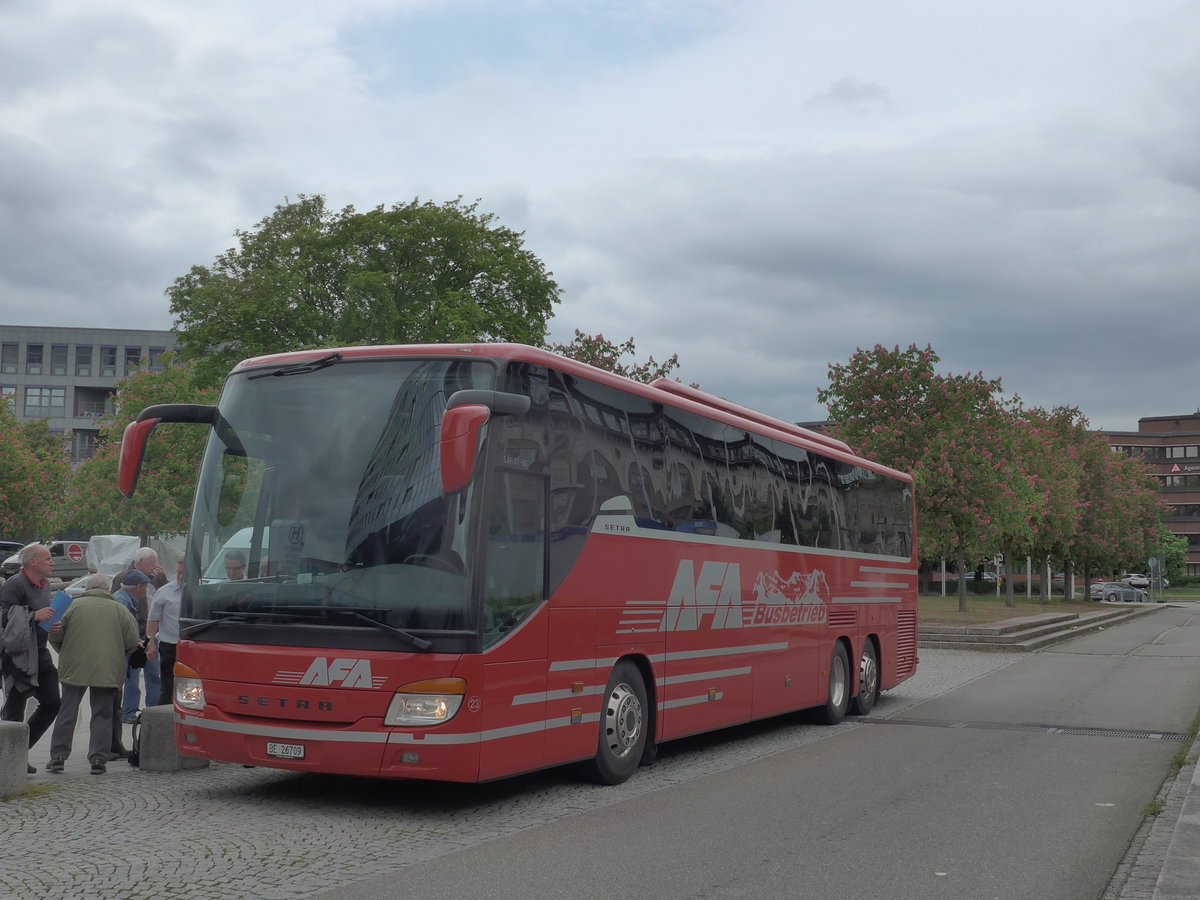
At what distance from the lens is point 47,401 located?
89438 millimetres

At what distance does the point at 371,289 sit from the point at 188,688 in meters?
30.3

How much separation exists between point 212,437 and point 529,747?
11.0ft

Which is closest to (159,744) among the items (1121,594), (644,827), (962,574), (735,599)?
(644,827)

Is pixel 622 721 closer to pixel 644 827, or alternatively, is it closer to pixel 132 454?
pixel 644 827

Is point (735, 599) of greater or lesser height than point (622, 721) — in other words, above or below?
above

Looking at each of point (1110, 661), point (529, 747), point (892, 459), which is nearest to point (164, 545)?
point (892, 459)

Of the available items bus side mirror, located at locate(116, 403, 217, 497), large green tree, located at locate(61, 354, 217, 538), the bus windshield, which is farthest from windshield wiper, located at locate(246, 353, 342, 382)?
large green tree, located at locate(61, 354, 217, 538)

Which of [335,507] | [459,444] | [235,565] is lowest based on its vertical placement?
[235,565]

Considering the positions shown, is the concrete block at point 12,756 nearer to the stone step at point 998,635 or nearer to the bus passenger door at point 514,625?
the bus passenger door at point 514,625

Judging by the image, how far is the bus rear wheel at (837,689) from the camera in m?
15.2

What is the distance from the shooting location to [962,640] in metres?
30.7

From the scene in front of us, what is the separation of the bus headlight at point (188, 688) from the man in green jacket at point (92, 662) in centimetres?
139

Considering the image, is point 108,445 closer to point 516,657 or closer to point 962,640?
point 962,640

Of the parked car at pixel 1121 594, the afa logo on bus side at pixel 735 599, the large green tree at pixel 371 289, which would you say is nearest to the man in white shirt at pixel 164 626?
the afa logo on bus side at pixel 735 599
